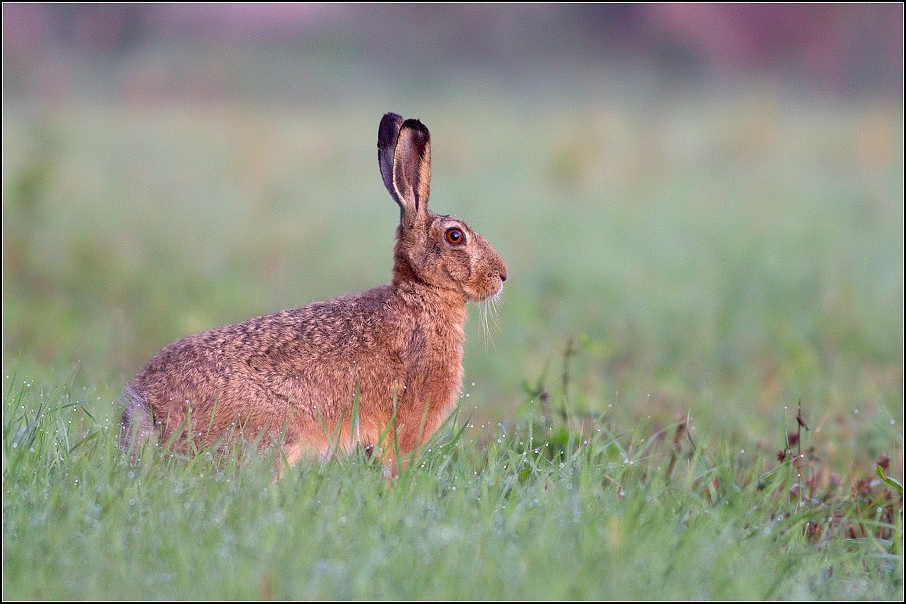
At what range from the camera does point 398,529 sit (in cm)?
351

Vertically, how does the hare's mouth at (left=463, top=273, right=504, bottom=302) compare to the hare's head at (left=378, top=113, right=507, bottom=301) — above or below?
below

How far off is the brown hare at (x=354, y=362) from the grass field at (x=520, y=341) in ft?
0.85

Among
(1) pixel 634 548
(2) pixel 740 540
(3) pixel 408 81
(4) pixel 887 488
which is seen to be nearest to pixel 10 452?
(1) pixel 634 548

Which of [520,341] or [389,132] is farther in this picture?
[520,341]

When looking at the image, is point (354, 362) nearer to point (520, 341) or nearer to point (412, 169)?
point (412, 169)

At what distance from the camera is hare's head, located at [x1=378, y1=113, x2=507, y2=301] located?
5508mm

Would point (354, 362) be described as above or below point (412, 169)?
below

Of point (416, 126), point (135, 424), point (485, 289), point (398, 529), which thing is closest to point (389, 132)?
point (416, 126)

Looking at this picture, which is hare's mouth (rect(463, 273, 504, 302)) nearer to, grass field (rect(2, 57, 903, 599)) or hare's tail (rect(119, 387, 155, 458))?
grass field (rect(2, 57, 903, 599))

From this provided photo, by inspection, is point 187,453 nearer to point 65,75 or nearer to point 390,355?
point 390,355

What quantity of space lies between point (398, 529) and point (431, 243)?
7.65 feet

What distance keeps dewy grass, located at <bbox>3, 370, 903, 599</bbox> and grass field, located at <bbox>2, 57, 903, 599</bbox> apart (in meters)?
0.01

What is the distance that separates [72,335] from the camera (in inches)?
334

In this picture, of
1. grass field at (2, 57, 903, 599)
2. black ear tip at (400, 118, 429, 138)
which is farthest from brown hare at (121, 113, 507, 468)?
grass field at (2, 57, 903, 599)
